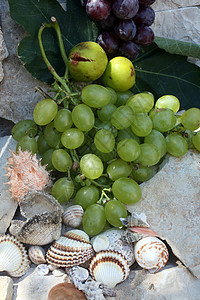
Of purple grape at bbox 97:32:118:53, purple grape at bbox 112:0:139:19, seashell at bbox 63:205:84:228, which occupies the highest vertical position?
purple grape at bbox 112:0:139:19

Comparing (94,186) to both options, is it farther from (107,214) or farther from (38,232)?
(38,232)

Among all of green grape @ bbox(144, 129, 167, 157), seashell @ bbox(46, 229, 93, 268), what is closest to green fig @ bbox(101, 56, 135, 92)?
green grape @ bbox(144, 129, 167, 157)

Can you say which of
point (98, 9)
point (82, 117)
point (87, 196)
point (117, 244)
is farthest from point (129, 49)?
point (117, 244)

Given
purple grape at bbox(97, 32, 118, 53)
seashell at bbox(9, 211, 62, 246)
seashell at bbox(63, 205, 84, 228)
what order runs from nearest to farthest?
seashell at bbox(9, 211, 62, 246) → seashell at bbox(63, 205, 84, 228) → purple grape at bbox(97, 32, 118, 53)

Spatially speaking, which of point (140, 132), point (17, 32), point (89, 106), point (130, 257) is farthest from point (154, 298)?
point (17, 32)

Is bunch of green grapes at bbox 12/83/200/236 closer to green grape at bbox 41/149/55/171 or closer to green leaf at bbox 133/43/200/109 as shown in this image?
green grape at bbox 41/149/55/171

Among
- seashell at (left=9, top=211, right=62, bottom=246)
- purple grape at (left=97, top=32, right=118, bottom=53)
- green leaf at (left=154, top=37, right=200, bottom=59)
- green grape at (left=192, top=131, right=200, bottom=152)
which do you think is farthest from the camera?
green leaf at (left=154, top=37, right=200, bottom=59)

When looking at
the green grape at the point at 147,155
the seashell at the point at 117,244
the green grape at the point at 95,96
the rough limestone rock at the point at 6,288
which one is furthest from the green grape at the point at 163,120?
the rough limestone rock at the point at 6,288
